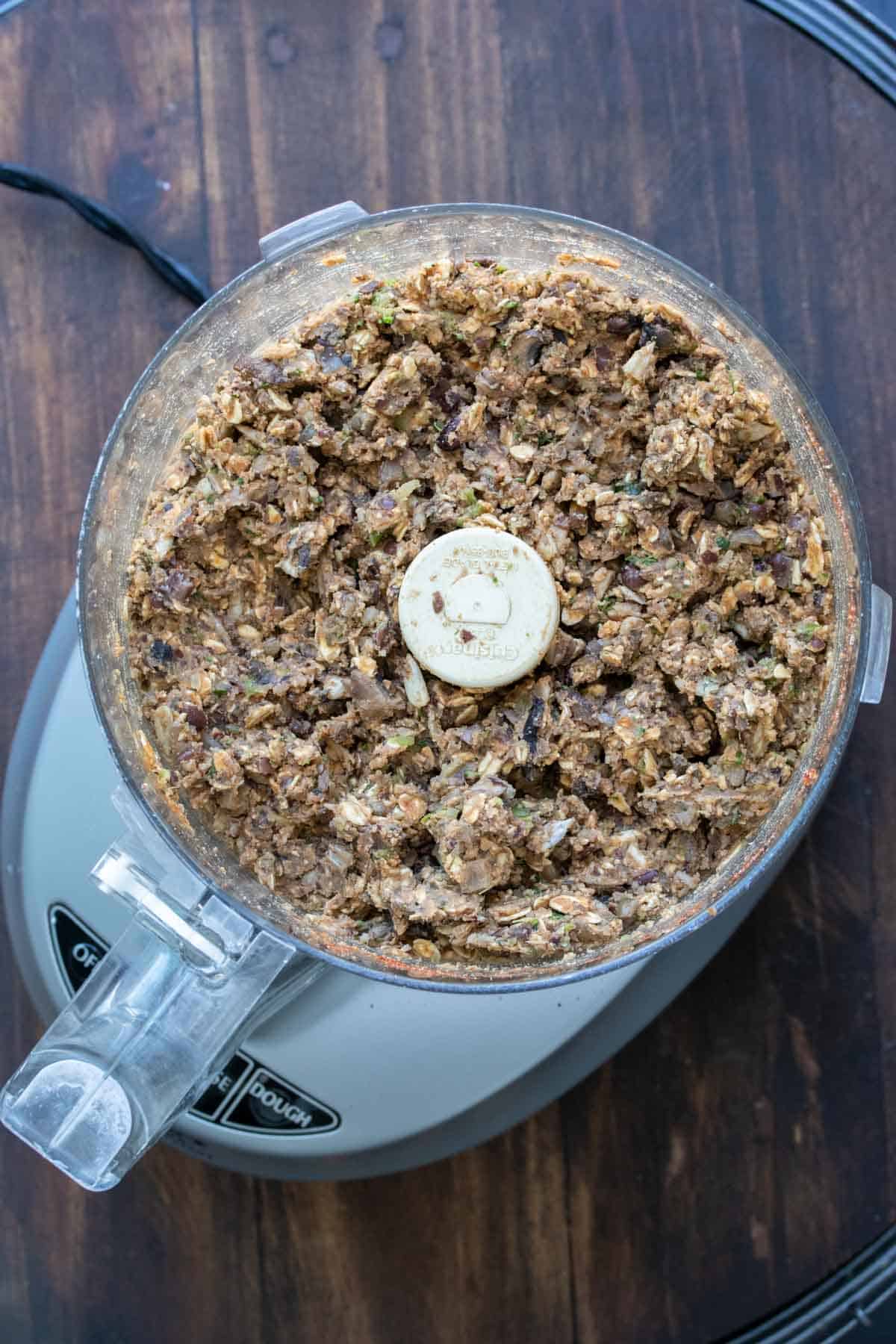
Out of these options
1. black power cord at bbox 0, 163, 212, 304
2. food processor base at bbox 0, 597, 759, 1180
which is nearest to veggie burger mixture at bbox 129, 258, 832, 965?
food processor base at bbox 0, 597, 759, 1180

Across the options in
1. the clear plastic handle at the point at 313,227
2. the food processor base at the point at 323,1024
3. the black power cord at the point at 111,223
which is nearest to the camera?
the clear plastic handle at the point at 313,227

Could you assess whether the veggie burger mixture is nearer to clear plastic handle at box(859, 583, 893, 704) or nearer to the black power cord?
clear plastic handle at box(859, 583, 893, 704)

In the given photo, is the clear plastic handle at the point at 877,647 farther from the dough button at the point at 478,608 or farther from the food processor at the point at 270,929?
the dough button at the point at 478,608

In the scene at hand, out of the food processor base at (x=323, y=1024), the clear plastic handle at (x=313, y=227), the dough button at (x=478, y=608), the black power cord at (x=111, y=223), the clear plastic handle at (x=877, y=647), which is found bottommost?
the food processor base at (x=323, y=1024)

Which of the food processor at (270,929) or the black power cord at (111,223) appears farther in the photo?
the black power cord at (111,223)

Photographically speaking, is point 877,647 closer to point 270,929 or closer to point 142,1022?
point 270,929

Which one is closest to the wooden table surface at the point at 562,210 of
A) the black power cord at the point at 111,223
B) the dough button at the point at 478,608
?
the black power cord at the point at 111,223
